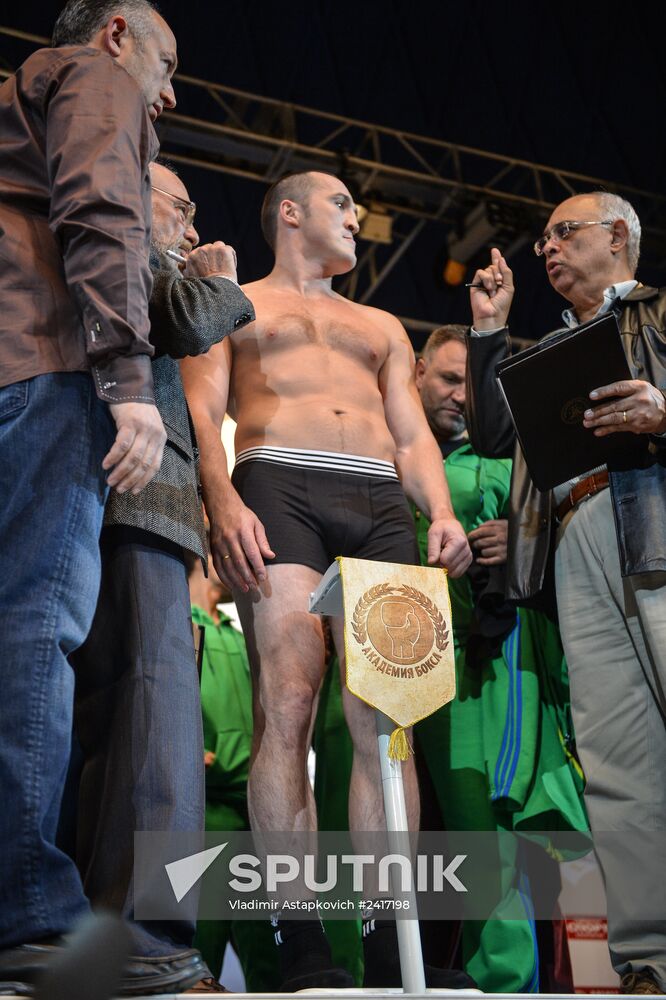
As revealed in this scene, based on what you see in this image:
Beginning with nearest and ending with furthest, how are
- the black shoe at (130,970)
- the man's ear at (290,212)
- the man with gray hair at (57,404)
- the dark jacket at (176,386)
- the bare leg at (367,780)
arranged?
the black shoe at (130,970)
the man with gray hair at (57,404)
the dark jacket at (176,386)
the bare leg at (367,780)
the man's ear at (290,212)

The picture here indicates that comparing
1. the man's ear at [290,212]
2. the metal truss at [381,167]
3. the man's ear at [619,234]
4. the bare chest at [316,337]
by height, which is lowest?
the bare chest at [316,337]

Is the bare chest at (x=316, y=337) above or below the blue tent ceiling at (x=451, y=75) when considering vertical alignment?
below

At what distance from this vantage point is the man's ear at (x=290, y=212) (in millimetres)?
3129

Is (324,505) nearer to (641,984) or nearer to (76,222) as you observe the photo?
(76,222)

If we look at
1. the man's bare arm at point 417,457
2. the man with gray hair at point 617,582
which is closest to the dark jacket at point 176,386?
the man's bare arm at point 417,457

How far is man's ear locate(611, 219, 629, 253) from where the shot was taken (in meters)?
3.15

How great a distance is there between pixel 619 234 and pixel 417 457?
0.94 metres

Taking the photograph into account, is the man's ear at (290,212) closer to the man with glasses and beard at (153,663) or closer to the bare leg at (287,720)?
the man with glasses and beard at (153,663)

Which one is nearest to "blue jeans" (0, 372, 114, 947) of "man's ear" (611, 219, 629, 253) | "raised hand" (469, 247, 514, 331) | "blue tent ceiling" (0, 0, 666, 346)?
"raised hand" (469, 247, 514, 331)

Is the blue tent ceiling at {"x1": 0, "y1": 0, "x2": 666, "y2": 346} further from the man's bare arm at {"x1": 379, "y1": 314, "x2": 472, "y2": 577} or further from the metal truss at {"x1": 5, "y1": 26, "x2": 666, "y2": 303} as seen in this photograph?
the man's bare arm at {"x1": 379, "y1": 314, "x2": 472, "y2": 577}

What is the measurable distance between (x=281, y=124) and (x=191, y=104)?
22.9 inches

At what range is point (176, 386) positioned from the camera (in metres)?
2.28

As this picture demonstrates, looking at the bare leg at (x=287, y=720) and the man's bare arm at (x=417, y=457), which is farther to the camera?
the man's bare arm at (x=417, y=457)

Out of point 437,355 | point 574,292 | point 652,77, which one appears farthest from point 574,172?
point 574,292
